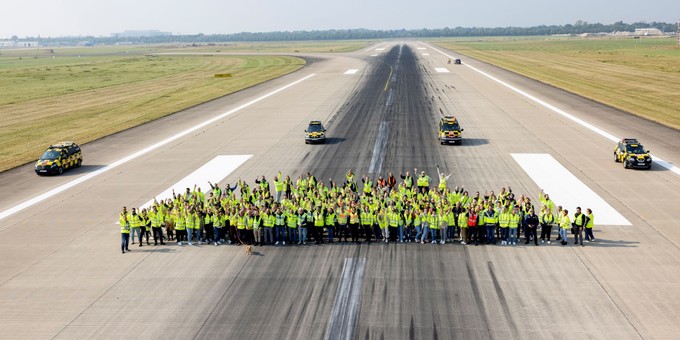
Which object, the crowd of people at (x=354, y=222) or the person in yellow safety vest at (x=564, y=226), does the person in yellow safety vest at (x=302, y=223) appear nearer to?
the crowd of people at (x=354, y=222)

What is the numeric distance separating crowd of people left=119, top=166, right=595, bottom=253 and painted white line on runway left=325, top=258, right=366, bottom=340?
2.64m

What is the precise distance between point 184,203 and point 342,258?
26.0 feet

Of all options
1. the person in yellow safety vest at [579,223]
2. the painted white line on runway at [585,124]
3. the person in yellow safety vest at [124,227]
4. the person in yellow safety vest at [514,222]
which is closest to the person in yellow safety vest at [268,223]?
the person in yellow safety vest at [124,227]

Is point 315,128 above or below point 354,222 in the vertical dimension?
above

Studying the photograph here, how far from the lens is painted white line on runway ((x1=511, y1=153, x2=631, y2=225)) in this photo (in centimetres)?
2762

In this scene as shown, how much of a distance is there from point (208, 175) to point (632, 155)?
90.0 feet

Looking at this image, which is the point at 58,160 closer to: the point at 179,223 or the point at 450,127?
the point at 179,223

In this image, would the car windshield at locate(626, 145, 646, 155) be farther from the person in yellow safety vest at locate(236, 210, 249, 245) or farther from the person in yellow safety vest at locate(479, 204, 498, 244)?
the person in yellow safety vest at locate(236, 210, 249, 245)

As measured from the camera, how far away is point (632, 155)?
3569 centimetres

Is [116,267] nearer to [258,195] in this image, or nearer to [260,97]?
[258,195]

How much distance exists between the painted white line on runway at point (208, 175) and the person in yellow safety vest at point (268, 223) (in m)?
9.44

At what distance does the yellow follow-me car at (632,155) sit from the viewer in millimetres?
35469

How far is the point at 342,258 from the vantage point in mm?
22656

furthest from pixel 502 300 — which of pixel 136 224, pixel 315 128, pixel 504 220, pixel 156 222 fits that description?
pixel 315 128
